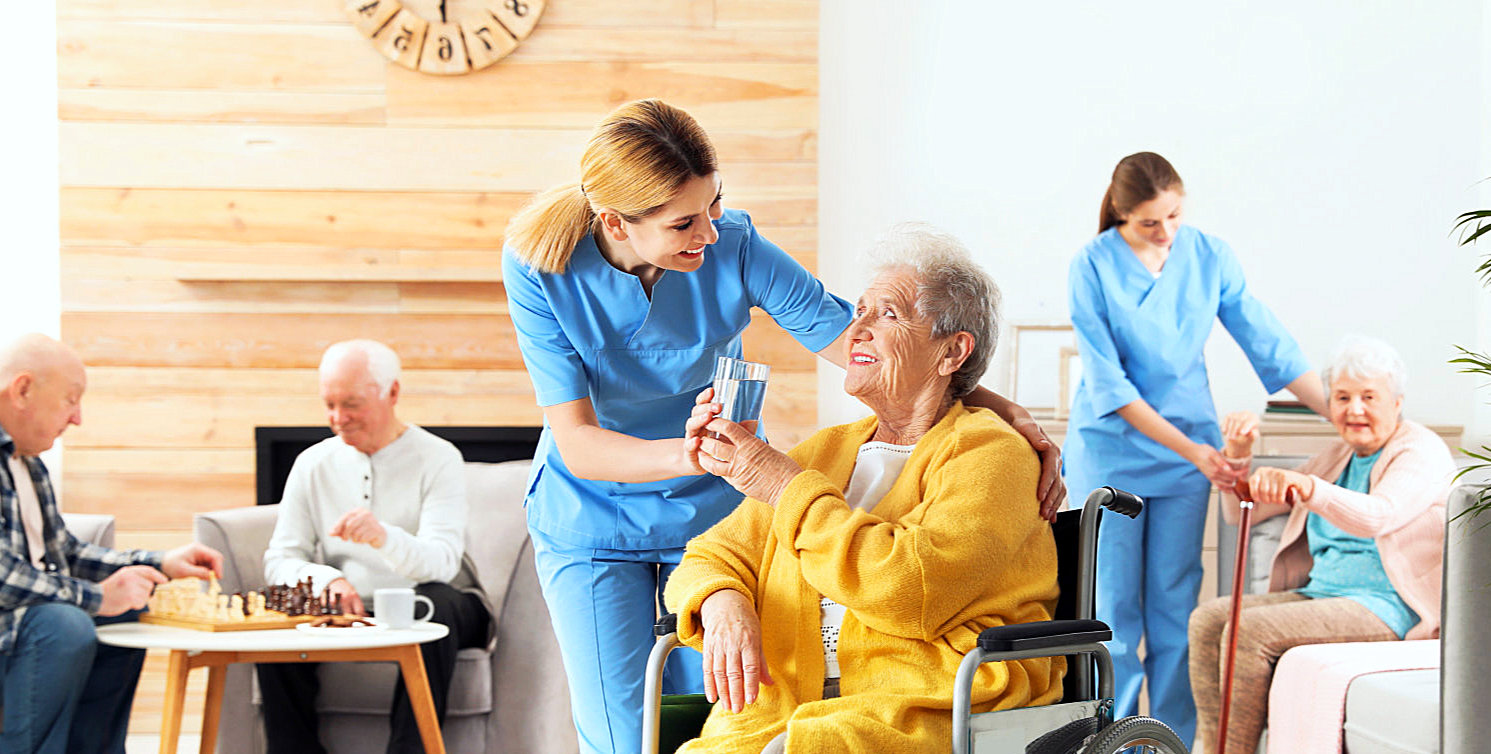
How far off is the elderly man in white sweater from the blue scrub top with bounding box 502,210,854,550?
99cm

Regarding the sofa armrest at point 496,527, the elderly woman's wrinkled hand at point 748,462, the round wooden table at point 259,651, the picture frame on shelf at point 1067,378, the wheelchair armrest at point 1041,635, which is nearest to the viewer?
the wheelchair armrest at point 1041,635

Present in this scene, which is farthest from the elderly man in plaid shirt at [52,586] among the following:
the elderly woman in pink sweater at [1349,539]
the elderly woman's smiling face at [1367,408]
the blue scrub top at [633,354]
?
the elderly woman's smiling face at [1367,408]

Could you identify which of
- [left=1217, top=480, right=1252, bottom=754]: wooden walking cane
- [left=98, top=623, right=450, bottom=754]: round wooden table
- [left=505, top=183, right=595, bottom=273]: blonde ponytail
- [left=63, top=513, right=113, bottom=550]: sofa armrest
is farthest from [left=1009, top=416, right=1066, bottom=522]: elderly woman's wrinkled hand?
[left=63, top=513, right=113, bottom=550]: sofa armrest

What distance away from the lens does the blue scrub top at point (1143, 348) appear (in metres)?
2.83

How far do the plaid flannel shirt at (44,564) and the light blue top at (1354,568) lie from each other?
7.92 feet

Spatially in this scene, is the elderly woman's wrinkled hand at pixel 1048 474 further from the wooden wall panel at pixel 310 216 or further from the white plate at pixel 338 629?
the wooden wall panel at pixel 310 216

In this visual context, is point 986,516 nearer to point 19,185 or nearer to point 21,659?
point 21,659

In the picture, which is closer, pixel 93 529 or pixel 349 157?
pixel 93 529

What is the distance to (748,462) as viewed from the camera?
1429mm

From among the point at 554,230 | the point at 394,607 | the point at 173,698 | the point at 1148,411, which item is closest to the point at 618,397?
the point at 554,230

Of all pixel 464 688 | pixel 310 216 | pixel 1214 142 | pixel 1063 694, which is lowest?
pixel 464 688

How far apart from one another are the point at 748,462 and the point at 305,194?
257 centimetres

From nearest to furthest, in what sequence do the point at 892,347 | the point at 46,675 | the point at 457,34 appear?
the point at 892,347 < the point at 46,675 < the point at 457,34

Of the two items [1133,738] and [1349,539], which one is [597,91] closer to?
[1349,539]
